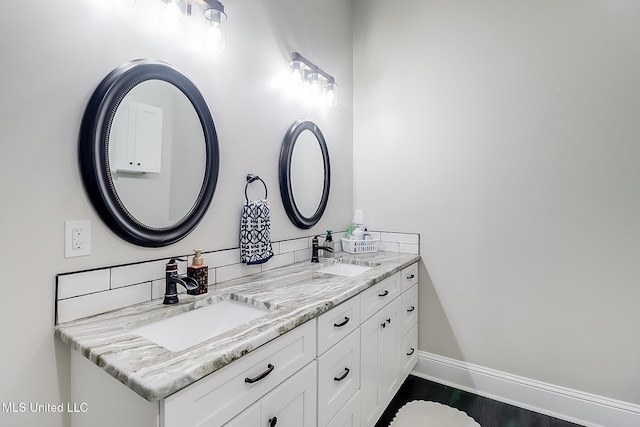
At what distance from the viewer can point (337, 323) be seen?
1.35 metres

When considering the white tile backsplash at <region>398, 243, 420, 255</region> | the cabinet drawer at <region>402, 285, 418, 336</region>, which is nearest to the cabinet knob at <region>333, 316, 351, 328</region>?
the cabinet drawer at <region>402, 285, 418, 336</region>

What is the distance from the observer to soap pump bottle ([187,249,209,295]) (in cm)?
132

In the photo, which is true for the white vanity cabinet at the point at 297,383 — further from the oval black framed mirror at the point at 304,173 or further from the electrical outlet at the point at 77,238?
the oval black framed mirror at the point at 304,173

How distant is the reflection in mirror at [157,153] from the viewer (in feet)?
3.82

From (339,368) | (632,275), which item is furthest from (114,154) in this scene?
(632,275)

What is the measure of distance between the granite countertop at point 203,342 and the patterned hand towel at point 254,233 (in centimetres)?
12

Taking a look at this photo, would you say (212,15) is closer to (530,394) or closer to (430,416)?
(430,416)

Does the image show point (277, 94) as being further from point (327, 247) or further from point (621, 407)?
point (621, 407)

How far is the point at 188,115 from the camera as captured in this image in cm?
140

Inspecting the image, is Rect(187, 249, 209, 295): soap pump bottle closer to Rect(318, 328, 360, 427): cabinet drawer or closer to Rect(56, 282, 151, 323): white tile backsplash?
Rect(56, 282, 151, 323): white tile backsplash

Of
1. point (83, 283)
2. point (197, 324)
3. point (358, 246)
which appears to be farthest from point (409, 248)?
point (83, 283)

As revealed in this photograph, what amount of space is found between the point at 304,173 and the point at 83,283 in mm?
1394

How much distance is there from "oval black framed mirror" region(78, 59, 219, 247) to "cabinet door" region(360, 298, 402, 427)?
105 centimetres

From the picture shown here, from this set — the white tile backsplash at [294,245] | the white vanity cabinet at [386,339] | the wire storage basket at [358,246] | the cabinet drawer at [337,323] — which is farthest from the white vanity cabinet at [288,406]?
the wire storage basket at [358,246]
